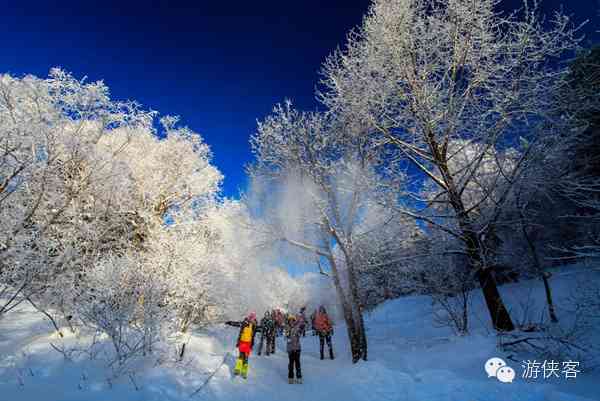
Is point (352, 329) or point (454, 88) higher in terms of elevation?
point (454, 88)

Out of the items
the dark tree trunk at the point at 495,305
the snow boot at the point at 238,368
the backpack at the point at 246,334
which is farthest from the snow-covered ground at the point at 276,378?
the backpack at the point at 246,334

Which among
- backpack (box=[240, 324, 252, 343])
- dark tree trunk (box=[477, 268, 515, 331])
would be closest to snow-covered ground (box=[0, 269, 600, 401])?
dark tree trunk (box=[477, 268, 515, 331])

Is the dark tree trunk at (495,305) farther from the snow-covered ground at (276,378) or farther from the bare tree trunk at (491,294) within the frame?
the snow-covered ground at (276,378)

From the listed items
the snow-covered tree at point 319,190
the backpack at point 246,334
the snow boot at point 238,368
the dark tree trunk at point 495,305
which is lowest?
the snow boot at point 238,368

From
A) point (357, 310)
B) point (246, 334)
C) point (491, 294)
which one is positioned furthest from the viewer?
point (357, 310)

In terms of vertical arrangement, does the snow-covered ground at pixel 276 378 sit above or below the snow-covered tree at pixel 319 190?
below

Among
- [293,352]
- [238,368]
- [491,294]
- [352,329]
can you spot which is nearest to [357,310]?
[352,329]

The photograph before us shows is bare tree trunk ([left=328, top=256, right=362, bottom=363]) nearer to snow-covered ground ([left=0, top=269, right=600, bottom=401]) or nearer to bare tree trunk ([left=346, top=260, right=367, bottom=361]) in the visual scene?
bare tree trunk ([left=346, top=260, right=367, bottom=361])

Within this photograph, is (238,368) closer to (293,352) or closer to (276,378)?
(276,378)

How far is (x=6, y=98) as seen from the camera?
5859 millimetres

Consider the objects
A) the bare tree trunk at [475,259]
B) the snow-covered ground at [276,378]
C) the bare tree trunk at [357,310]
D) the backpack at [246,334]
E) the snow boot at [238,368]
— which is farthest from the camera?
the bare tree trunk at [357,310]

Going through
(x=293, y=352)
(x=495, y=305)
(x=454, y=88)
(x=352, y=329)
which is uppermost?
(x=454, y=88)

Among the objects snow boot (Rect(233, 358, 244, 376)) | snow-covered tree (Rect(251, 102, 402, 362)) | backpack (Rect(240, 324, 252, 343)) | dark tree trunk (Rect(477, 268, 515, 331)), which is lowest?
snow boot (Rect(233, 358, 244, 376))

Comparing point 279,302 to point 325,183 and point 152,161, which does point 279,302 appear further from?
point 325,183
